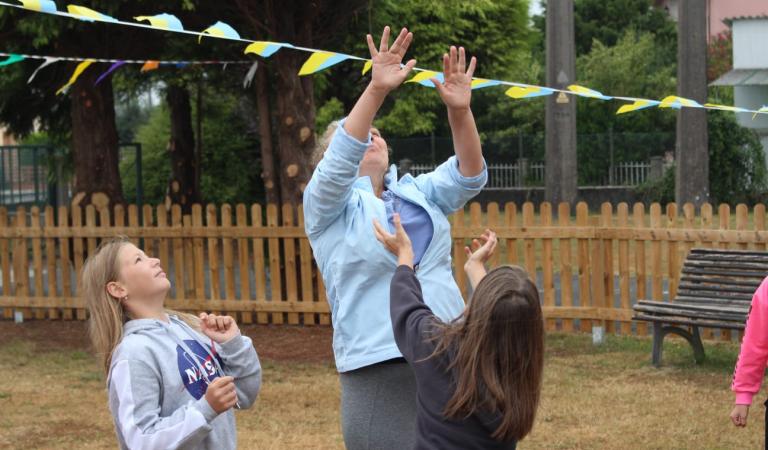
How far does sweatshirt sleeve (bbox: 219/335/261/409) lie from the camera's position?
351 centimetres

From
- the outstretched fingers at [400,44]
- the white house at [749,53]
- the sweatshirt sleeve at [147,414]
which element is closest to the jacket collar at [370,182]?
the outstretched fingers at [400,44]

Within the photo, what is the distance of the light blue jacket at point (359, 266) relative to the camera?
3.41 m

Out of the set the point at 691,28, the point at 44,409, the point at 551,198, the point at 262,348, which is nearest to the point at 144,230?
the point at 262,348

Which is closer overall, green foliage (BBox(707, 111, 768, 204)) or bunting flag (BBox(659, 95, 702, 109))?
bunting flag (BBox(659, 95, 702, 109))

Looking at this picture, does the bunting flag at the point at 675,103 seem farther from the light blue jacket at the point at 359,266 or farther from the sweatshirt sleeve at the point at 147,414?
the sweatshirt sleeve at the point at 147,414

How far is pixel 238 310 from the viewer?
10930mm

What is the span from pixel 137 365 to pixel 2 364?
6.84m

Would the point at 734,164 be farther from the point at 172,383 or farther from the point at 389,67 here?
the point at 172,383

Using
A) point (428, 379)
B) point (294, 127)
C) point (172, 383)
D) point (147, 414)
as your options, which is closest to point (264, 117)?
point (294, 127)

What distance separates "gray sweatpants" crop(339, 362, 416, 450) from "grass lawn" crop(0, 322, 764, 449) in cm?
311

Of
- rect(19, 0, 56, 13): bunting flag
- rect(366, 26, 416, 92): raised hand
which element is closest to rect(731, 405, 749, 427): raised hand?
rect(366, 26, 416, 92): raised hand

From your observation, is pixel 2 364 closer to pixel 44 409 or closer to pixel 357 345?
pixel 44 409

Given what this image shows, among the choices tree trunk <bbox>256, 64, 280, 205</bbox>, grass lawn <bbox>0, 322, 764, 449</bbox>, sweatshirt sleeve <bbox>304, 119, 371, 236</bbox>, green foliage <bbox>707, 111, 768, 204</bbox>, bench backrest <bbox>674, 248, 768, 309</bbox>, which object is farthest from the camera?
green foliage <bbox>707, 111, 768, 204</bbox>

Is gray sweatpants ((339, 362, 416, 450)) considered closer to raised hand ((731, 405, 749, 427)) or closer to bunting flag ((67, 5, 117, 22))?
raised hand ((731, 405, 749, 427))
